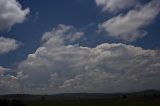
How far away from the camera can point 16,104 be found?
93.6 meters

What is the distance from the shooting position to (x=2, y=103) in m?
94.6

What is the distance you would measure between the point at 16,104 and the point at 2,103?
4576 mm
